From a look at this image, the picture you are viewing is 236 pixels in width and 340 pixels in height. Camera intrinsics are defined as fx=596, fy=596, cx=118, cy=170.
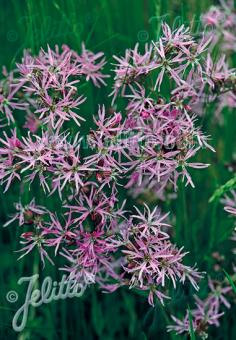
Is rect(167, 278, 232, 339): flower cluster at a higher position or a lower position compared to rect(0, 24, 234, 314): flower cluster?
lower

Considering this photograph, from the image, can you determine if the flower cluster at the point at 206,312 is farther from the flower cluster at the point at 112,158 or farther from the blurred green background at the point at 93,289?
the flower cluster at the point at 112,158

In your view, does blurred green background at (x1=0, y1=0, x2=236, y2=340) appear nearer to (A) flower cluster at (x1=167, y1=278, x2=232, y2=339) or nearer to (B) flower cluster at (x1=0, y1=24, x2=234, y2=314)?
(A) flower cluster at (x1=167, y1=278, x2=232, y2=339)

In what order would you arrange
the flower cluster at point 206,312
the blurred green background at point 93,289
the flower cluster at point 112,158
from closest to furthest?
the flower cluster at point 112,158 < the flower cluster at point 206,312 < the blurred green background at point 93,289

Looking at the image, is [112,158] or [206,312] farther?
[206,312]

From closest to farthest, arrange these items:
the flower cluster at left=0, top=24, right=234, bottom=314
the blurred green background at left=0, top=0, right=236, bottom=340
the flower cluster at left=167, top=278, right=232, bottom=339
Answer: the flower cluster at left=0, top=24, right=234, bottom=314
the flower cluster at left=167, top=278, right=232, bottom=339
the blurred green background at left=0, top=0, right=236, bottom=340

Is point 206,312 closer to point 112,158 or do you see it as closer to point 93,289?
point 93,289

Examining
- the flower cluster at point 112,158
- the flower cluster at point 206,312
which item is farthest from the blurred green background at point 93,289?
the flower cluster at point 112,158

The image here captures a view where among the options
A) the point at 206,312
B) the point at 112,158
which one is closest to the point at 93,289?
the point at 206,312

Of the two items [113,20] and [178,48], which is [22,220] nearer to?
[178,48]

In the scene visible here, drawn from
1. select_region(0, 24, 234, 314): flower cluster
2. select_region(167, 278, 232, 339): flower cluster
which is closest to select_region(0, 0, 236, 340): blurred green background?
select_region(167, 278, 232, 339): flower cluster
